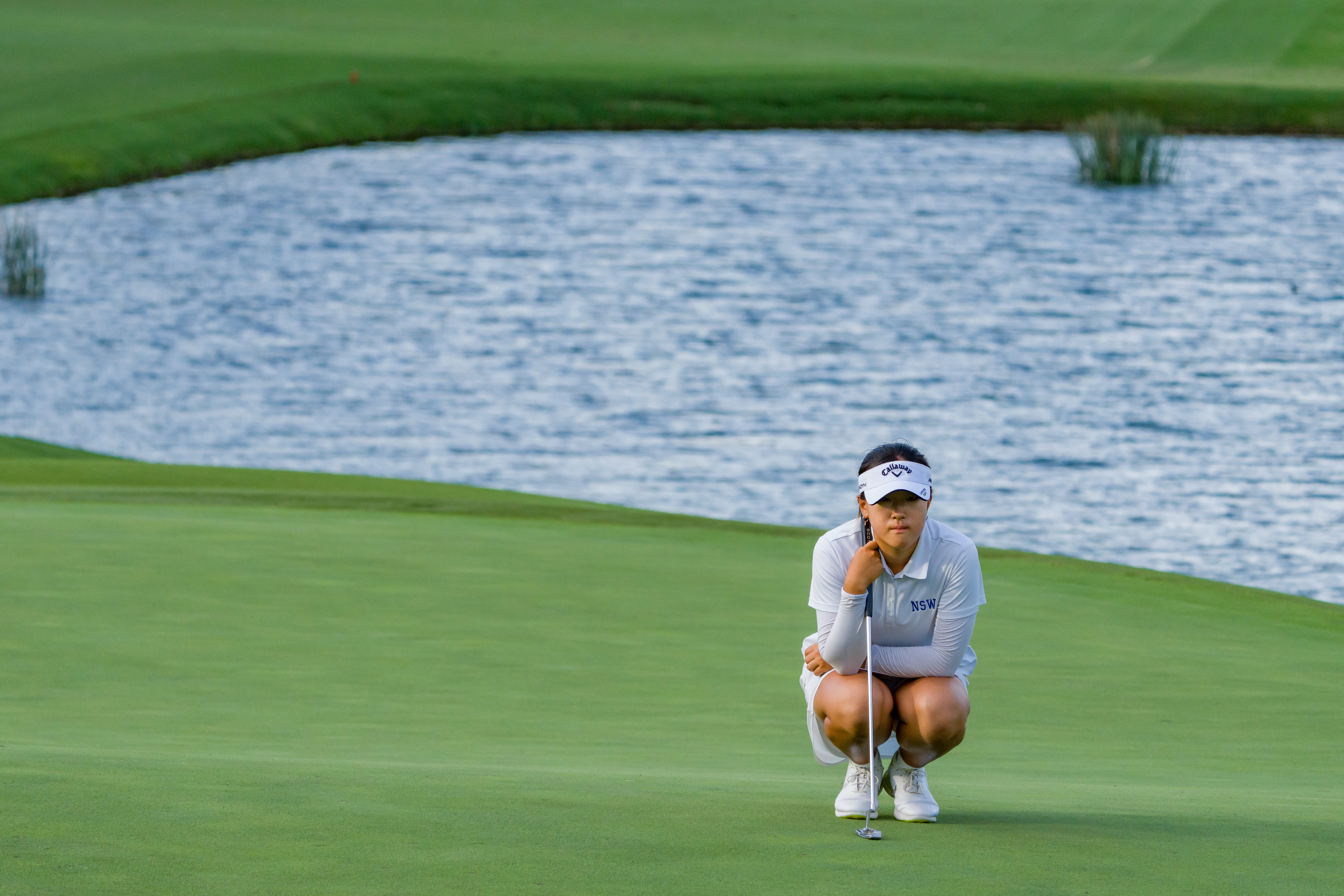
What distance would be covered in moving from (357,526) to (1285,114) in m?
32.6

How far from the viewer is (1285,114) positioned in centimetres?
3859

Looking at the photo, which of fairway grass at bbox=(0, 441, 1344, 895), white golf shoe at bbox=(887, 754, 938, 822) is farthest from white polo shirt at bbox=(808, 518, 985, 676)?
fairway grass at bbox=(0, 441, 1344, 895)

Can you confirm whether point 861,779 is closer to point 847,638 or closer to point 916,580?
point 847,638

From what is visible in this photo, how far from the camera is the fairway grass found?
156 inches

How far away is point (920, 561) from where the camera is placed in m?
4.34

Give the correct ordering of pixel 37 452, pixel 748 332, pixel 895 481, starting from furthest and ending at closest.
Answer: pixel 748 332 < pixel 37 452 < pixel 895 481

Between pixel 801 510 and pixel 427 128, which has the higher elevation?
pixel 427 128

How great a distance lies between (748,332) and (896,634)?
20.0 m

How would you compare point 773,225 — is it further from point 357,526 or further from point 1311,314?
point 357,526

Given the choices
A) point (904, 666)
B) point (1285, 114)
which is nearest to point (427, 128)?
point (1285, 114)

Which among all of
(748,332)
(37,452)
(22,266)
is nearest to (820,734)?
(37,452)

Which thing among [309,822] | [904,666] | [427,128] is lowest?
[309,822]

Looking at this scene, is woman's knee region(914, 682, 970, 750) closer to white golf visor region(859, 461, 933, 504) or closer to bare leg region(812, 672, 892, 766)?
bare leg region(812, 672, 892, 766)

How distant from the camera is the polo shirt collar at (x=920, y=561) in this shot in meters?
4.34
